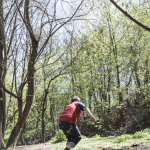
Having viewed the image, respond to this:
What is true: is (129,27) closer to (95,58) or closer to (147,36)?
(147,36)

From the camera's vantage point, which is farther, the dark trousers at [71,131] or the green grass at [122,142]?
the green grass at [122,142]

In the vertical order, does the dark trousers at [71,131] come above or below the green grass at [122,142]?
above

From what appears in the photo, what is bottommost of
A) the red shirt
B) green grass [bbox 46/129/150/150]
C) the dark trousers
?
green grass [bbox 46/129/150/150]

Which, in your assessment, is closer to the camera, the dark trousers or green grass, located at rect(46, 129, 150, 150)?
the dark trousers

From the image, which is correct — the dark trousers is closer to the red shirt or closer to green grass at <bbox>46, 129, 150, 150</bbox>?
the red shirt

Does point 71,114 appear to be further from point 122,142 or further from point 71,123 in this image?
point 122,142

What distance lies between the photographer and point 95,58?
1670 cm

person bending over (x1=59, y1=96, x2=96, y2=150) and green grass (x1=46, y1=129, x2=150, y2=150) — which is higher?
person bending over (x1=59, y1=96, x2=96, y2=150)

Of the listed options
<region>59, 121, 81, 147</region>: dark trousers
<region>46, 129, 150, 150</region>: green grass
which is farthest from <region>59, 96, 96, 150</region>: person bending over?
<region>46, 129, 150, 150</region>: green grass

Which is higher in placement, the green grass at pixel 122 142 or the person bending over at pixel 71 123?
the person bending over at pixel 71 123

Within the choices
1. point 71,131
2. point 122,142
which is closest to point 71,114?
point 71,131

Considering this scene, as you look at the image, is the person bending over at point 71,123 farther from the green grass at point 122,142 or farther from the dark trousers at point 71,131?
the green grass at point 122,142

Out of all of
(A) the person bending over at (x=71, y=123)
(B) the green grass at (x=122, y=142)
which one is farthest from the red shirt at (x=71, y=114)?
(B) the green grass at (x=122, y=142)

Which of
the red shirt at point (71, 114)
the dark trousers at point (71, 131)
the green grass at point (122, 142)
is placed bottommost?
the green grass at point (122, 142)
